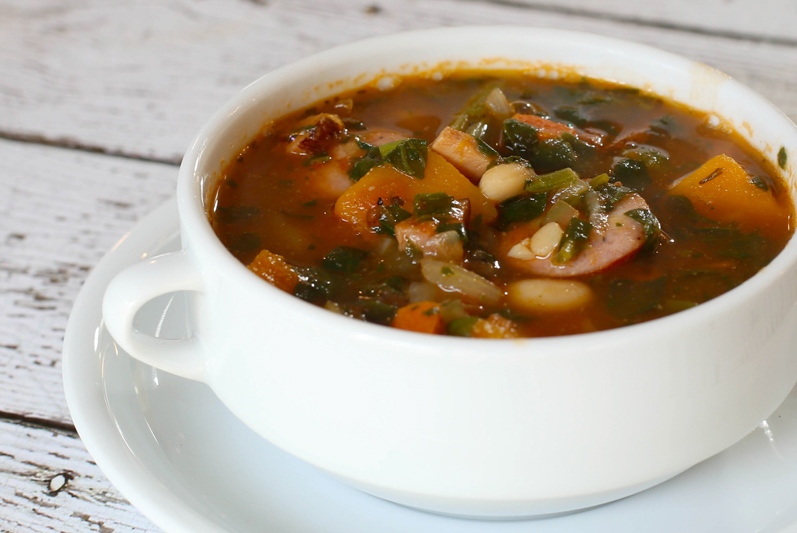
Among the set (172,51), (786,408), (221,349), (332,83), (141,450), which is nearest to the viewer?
(221,349)

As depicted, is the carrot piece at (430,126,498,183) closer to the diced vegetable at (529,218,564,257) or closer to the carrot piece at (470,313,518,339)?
the diced vegetable at (529,218,564,257)

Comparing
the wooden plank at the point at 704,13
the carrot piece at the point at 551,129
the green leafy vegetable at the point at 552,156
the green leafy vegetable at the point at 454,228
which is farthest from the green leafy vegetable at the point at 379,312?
the wooden plank at the point at 704,13

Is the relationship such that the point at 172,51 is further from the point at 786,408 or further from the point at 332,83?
the point at 786,408

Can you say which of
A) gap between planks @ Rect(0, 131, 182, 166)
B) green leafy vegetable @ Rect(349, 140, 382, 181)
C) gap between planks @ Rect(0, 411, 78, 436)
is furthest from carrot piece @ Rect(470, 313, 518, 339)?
gap between planks @ Rect(0, 131, 182, 166)

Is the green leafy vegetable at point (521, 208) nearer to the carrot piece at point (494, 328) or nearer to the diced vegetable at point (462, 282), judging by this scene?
the diced vegetable at point (462, 282)

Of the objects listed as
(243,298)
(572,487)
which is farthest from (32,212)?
(572,487)

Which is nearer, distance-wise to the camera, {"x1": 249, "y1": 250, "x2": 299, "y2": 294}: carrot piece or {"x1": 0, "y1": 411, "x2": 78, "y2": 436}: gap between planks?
{"x1": 249, "y1": 250, "x2": 299, "y2": 294}: carrot piece
